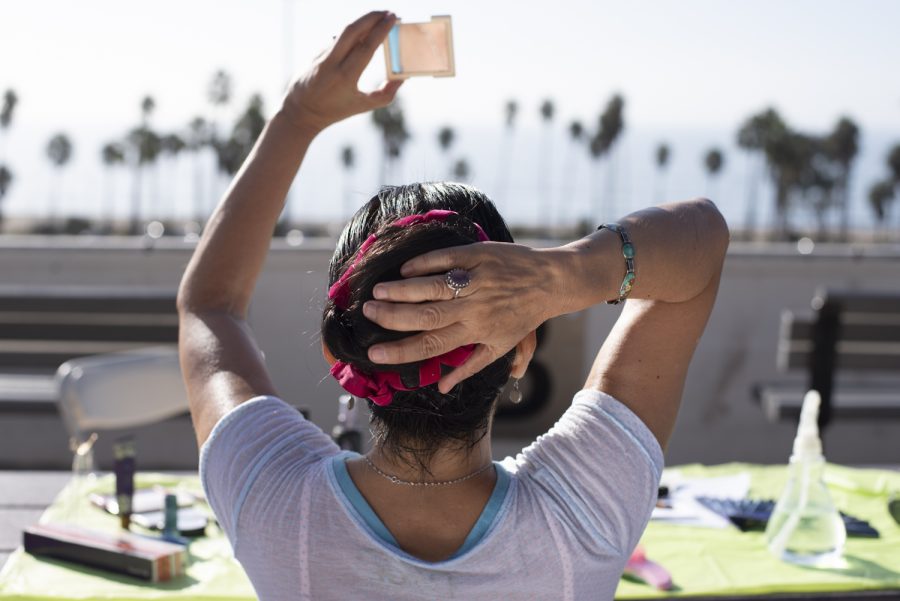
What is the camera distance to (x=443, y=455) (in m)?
1.06

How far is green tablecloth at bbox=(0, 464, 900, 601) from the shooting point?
1.70 meters

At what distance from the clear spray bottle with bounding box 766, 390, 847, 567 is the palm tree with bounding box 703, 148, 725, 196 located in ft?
61.1

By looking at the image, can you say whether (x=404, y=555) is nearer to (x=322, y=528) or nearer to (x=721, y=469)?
(x=322, y=528)

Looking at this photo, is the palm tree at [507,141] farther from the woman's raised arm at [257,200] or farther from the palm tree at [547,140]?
the woman's raised arm at [257,200]

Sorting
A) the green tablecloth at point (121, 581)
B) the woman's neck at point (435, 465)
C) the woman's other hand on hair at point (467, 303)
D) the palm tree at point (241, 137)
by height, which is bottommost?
the green tablecloth at point (121, 581)

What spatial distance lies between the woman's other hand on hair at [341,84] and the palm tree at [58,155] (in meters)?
17.2

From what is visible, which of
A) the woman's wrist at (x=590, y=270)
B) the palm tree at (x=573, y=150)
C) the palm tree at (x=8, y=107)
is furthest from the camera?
the palm tree at (x=573, y=150)

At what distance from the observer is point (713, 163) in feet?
67.1

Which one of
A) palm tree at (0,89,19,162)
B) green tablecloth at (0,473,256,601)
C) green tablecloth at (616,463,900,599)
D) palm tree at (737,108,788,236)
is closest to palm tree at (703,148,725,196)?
palm tree at (737,108,788,236)

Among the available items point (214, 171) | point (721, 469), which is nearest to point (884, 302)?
point (721, 469)

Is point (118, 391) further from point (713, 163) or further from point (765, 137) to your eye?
point (713, 163)

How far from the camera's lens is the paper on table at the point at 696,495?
2037 mm

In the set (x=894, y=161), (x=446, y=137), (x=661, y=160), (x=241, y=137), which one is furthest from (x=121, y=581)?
(x=661, y=160)

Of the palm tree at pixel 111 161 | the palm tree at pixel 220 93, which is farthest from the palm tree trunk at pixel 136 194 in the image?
the palm tree at pixel 220 93
